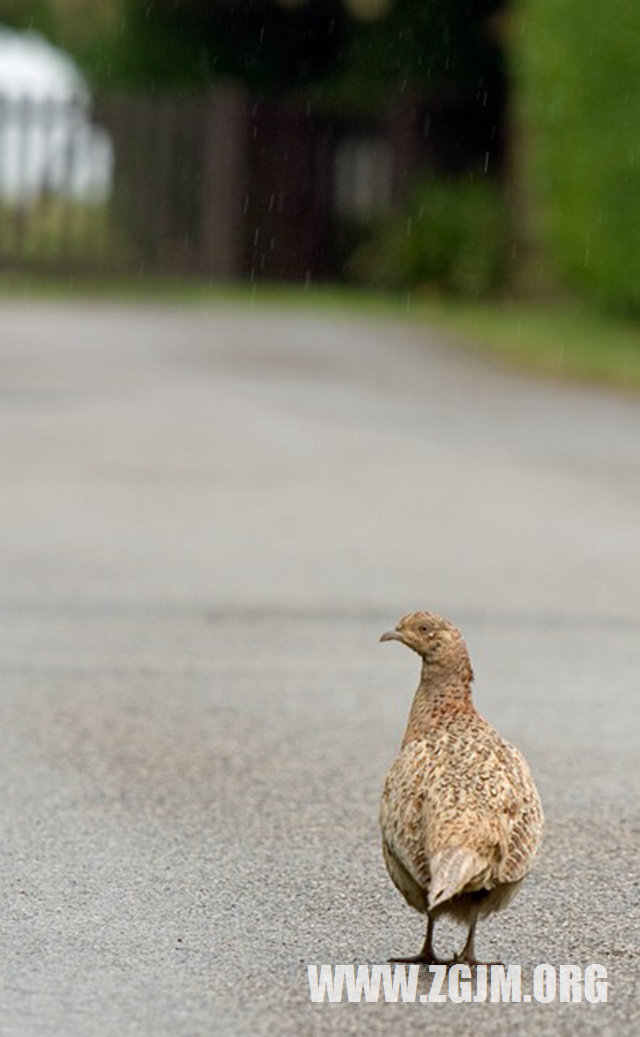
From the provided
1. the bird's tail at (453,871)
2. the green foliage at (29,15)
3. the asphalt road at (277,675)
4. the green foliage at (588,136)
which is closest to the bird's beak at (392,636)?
the asphalt road at (277,675)

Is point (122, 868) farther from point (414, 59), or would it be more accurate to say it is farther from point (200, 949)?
point (414, 59)

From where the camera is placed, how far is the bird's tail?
4199 mm

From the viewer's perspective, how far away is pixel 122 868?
18.2 ft

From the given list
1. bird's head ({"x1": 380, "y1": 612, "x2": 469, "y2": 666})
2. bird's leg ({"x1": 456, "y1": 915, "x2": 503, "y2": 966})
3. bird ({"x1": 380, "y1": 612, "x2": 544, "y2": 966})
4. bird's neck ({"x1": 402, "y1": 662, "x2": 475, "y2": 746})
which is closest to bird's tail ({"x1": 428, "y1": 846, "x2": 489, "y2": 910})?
bird ({"x1": 380, "y1": 612, "x2": 544, "y2": 966})

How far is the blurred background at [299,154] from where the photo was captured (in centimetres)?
2717

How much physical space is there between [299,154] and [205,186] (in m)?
1.45

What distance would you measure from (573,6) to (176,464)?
8.77 m

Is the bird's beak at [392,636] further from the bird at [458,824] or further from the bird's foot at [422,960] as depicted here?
the bird's foot at [422,960]

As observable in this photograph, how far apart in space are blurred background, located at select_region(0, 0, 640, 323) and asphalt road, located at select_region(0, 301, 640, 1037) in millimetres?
10153

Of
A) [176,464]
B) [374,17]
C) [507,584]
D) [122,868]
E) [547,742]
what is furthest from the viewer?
[374,17]

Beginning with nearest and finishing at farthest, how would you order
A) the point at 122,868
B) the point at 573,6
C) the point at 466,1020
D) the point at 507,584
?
the point at 466,1020
the point at 122,868
the point at 507,584
the point at 573,6

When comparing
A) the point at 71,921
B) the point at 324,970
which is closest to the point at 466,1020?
the point at 324,970

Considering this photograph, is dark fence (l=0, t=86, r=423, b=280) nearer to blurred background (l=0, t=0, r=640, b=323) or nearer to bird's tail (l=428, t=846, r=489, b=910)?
blurred background (l=0, t=0, r=640, b=323)

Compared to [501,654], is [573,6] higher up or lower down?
higher up
